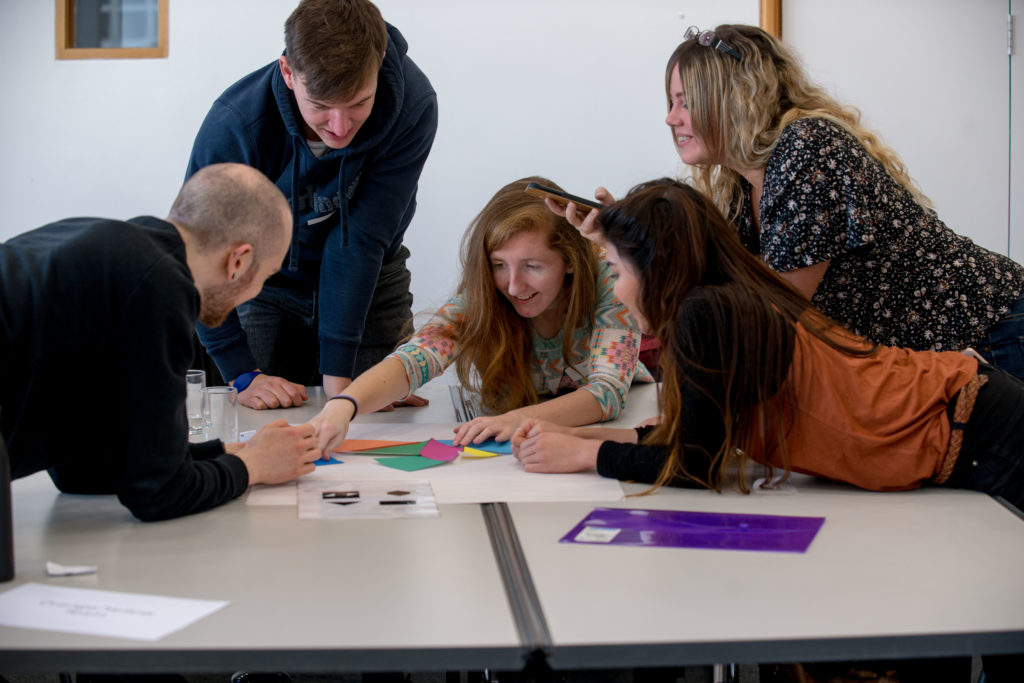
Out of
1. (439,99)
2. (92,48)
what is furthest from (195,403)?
(92,48)

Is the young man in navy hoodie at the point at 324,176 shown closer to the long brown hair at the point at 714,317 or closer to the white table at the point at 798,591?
the long brown hair at the point at 714,317

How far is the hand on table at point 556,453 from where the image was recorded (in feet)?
5.64

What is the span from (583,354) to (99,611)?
4.61ft

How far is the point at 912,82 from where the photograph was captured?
163 inches

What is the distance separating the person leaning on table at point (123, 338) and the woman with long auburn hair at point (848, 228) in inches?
28.9

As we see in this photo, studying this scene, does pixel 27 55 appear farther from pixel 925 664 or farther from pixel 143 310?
pixel 925 664

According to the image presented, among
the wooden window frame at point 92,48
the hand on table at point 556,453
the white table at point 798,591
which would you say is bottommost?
the hand on table at point 556,453

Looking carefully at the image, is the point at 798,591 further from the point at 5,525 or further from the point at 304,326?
the point at 304,326

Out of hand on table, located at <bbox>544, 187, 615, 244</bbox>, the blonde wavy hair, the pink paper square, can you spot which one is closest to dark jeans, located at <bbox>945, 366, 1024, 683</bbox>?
the blonde wavy hair

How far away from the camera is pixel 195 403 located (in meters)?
1.96

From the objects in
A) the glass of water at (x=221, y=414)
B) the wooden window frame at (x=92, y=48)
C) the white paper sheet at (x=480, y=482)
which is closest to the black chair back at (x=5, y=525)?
the white paper sheet at (x=480, y=482)

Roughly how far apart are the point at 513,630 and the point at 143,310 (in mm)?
683

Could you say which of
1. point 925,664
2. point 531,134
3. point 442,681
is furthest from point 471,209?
point 925,664

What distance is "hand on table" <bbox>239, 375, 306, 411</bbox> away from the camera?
2.32 meters
